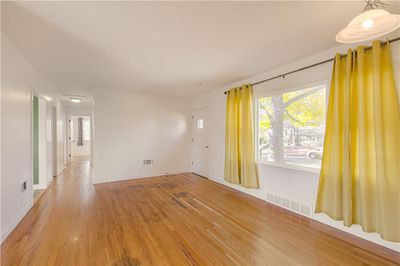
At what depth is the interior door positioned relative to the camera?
17.4ft

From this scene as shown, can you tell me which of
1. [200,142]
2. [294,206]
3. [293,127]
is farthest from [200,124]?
[294,206]

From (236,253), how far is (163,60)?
2853 mm

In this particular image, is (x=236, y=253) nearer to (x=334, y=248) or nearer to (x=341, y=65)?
(x=334, y=248)

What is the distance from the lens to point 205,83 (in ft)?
13.9

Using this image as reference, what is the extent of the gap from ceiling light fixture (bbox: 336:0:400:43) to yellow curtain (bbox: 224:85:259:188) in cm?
235

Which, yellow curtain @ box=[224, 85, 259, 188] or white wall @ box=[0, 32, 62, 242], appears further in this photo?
yellow curtain @ box=[224, 85, 259, 188]

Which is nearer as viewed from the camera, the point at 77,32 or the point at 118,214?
the point at 77,32

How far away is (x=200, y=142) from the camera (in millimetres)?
5578

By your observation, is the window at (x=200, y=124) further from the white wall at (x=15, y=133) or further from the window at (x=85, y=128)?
the window at (x=85, y=128)

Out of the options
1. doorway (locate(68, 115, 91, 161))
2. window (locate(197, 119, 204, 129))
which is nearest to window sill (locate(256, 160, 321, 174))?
window (locate(197, 119, 204, 129))

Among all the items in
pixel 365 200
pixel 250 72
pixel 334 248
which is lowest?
pixel 334 248

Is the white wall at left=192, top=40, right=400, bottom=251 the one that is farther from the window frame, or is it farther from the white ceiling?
the white ceiling

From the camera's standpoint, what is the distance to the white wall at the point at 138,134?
4.68 metres

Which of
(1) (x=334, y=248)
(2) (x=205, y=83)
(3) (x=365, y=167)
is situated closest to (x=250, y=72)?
(2) (x=205, y=83)
